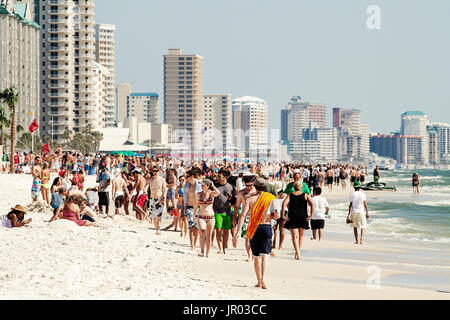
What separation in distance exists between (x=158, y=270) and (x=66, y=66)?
11199cm

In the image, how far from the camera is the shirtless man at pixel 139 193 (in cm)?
1769

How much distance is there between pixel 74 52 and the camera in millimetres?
122188

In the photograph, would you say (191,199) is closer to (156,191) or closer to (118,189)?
(156,191)

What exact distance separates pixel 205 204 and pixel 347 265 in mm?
3190

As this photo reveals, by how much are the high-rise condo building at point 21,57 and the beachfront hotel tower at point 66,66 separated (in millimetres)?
12037

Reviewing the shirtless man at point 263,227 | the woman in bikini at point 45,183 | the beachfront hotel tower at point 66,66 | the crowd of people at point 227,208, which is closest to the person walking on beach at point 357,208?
the crowd of people at point 227,208

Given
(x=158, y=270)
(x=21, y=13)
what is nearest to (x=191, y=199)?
(x=158, y=270)

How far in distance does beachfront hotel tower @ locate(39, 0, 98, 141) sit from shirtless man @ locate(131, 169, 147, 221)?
9854cm

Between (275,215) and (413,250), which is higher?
(275,215)

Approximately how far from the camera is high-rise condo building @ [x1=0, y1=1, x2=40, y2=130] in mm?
90681

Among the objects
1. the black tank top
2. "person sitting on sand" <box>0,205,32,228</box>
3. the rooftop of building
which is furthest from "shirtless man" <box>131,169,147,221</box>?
the rooftop of building

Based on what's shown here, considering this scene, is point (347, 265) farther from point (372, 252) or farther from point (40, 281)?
point (40, 281)
